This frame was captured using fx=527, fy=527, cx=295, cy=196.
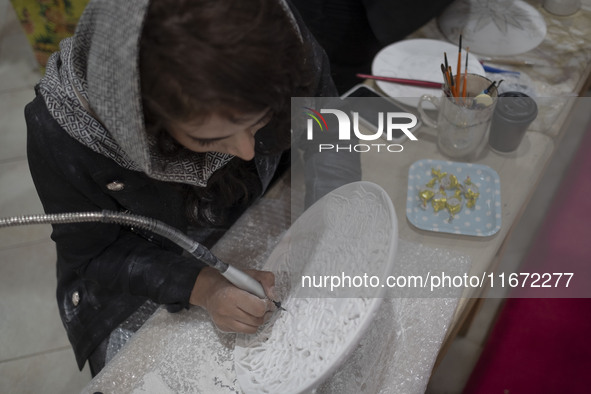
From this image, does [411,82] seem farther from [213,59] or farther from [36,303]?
[36,303]

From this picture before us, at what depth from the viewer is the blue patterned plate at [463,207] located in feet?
2.86

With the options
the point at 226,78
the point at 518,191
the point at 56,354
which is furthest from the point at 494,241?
the point at 56,354

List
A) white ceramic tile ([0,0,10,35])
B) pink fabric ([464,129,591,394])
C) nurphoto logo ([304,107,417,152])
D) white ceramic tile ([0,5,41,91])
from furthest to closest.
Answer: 1. white ceramic tile ([0,0,10,35])
2. white ceramic tile ([0,5,41,91])
3. pink fabric ([464,129,591,394])
4. nurphoto logo ([304,107,417,152])

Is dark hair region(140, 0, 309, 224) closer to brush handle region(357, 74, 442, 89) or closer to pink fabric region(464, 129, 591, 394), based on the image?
brush handle region(357, 74, 442, 89)

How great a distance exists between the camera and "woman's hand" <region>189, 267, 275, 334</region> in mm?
729

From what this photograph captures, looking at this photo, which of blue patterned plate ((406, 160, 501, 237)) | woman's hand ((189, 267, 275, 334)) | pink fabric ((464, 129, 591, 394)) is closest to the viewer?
woman's hand ((189, 267, 275, 334))

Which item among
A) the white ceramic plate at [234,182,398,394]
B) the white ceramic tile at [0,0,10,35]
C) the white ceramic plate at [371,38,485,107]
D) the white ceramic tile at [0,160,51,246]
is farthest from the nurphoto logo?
the white ceramic tile at [0,0,10,35]

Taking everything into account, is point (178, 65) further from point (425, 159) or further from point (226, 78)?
point (425, 159)

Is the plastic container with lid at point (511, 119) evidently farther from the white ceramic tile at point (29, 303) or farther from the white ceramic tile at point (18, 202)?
the white ceramic tile at point (18, 202)

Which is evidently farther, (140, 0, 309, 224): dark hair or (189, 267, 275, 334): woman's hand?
(189, 267, 275, 334): woman's hand

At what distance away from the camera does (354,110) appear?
3.43ft

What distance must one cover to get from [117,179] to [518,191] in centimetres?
67

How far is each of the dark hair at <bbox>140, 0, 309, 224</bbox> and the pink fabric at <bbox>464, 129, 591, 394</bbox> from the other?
2.71ft

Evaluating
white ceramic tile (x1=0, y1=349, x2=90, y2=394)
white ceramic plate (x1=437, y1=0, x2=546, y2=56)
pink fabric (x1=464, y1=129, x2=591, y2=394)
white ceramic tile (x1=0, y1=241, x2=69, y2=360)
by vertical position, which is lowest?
white ceramic tile (x1=0, y1=349, x2=90, y2=394)
